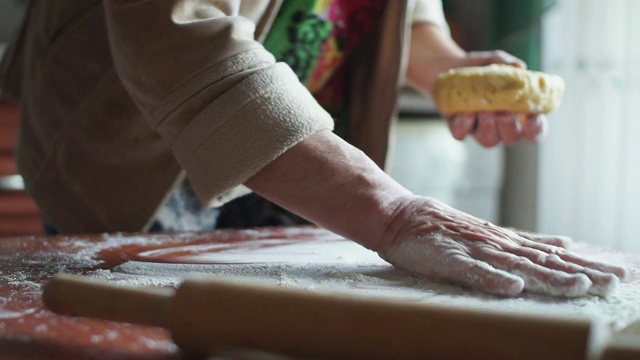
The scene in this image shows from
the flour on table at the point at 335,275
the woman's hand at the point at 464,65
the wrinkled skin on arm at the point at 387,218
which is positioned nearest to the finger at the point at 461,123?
the woman's hand at the point at 464,65

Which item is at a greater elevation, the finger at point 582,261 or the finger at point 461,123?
the finger at point 461,123

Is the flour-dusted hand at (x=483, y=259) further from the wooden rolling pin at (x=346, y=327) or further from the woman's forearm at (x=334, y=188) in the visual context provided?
the wooden rolling pin at (x=346, y=327)

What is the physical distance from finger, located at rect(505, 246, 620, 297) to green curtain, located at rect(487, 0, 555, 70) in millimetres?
1869

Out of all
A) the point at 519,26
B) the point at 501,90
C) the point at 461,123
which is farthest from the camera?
the point at 519,26

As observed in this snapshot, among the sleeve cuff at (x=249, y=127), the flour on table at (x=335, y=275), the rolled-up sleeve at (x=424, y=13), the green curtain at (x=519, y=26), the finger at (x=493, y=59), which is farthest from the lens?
the green curtain at (x=519, y=26)

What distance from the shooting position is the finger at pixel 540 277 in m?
0.56

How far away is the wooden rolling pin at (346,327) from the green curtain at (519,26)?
7.02ft

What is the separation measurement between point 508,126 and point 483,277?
515 mm

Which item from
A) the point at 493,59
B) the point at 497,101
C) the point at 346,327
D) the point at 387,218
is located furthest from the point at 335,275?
the point at 493,59

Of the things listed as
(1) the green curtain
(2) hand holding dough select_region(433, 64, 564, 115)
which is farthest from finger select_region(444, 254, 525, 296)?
(1) the green curtain

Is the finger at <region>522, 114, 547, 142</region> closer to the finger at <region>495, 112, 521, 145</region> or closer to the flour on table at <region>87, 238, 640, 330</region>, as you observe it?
the finger at <region>495, 112, 521, 145</region>

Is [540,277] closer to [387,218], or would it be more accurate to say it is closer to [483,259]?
[483,259]

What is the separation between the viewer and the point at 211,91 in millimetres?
670

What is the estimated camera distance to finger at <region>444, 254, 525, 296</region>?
22.0 inches
